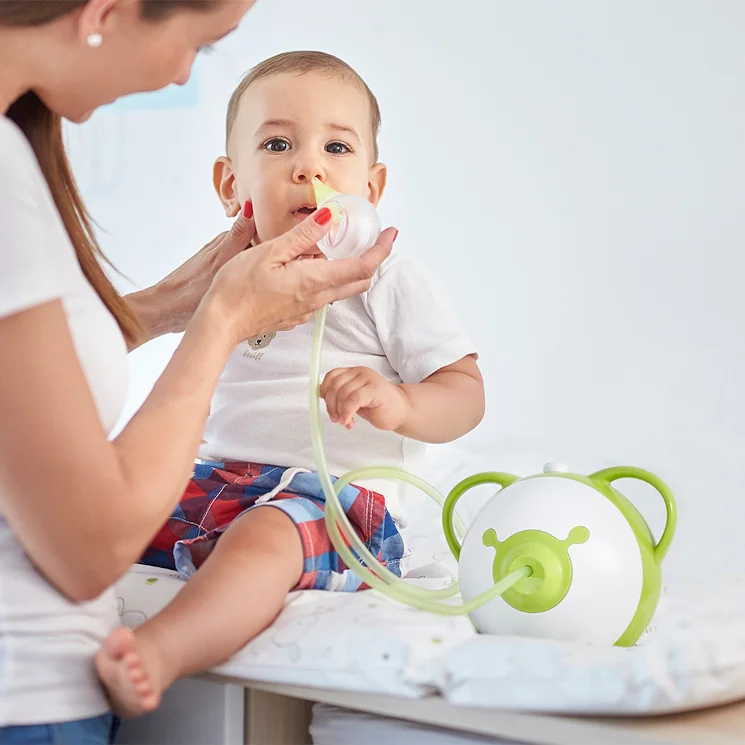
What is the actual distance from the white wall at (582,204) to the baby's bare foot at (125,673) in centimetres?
94

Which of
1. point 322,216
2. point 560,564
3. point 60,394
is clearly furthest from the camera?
point 322,216

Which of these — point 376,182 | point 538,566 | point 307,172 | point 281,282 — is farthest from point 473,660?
point 376,182

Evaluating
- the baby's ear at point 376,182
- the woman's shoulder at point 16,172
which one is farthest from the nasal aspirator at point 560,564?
the baby's ear at point 376,182

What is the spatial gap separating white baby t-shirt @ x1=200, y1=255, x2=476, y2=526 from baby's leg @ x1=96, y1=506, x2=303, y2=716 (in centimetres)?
20

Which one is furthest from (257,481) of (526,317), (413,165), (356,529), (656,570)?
(413,165)

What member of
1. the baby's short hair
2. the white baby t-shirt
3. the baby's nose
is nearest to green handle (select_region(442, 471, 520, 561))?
the white baby t-shirt

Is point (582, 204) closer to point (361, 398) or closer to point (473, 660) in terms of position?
point (361, 398)

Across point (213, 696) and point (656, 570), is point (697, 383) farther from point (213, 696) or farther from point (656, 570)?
point (213, 696)

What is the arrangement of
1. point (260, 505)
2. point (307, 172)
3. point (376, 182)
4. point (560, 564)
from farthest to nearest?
point (376, 182), point (307, 172), point (260, 505), point (560, 564)

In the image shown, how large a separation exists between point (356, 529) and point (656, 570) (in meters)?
0.37

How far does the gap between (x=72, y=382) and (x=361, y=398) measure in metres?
0.37

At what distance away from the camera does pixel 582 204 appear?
1.59 m

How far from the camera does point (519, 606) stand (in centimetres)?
79

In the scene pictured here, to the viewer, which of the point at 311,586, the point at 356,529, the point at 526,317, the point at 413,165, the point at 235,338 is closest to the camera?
the point at 235,338
